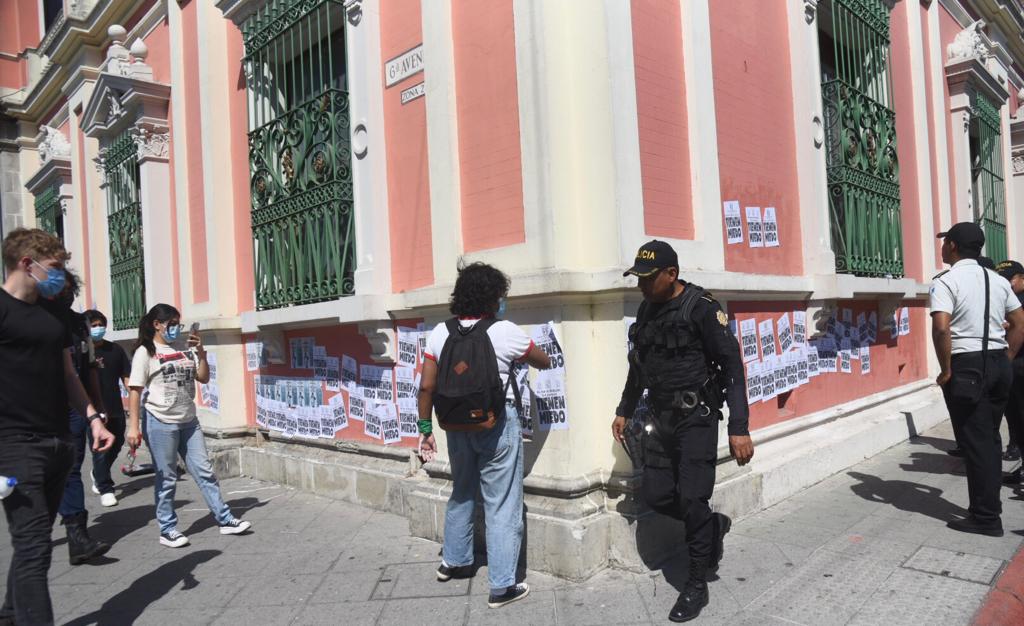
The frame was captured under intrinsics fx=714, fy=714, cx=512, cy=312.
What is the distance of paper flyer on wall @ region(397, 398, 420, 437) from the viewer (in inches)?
210

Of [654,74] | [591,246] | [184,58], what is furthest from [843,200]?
[184,58]

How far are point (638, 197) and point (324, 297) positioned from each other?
307cm

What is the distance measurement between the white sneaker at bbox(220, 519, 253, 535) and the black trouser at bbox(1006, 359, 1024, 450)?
5.80 m

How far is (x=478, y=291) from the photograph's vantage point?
12.5ft

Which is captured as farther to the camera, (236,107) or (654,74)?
(236,107)

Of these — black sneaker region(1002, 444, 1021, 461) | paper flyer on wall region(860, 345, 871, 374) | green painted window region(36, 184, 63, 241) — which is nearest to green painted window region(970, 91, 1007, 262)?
paper flyer on wall region(860, 345, 871, 374)

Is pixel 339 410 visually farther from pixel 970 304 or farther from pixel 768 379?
pixel 970 304

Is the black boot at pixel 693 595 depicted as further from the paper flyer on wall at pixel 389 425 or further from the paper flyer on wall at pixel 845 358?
the paper flyer on wall at pixel 845 358

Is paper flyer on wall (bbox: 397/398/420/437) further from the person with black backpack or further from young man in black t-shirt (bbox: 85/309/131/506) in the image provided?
young man in black t-shirt (bbox: 85/309/131/506)

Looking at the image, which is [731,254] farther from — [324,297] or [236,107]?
[236,107]

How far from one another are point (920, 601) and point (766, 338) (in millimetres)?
2381

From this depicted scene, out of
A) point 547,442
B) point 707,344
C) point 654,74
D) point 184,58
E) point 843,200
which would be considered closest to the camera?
point 707,344

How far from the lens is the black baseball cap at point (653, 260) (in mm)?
3553

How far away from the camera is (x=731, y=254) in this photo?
5.13 metres
